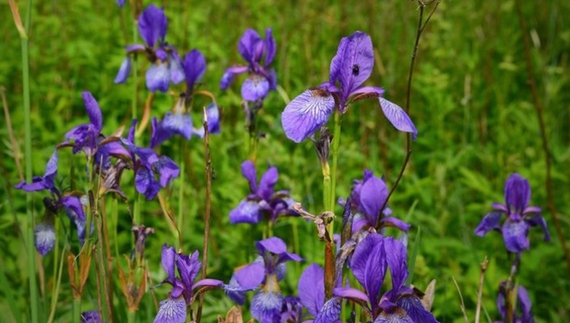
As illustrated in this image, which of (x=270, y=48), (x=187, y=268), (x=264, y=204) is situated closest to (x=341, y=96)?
(x=187, y=268)

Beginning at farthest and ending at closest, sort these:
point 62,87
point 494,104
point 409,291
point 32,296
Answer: point 494,104, point 62,87, point 32,296, point 409,291

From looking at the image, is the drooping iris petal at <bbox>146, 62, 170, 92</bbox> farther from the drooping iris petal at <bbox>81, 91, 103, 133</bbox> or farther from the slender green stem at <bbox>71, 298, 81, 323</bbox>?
the slender green stem at <bbox>71, 298, 81, 323</bbox>

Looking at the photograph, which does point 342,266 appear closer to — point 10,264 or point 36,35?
point 10,264

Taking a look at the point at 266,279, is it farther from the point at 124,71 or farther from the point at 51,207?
the point at 124,71

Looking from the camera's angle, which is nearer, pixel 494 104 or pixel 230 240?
pixel 230 240

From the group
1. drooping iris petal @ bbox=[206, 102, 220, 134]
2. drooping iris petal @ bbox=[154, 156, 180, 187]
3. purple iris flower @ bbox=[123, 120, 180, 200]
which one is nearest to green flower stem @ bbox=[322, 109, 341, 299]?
purple iris flower @ bbox=[123, 120, 180, 200]

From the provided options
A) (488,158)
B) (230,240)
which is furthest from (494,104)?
(230,240)

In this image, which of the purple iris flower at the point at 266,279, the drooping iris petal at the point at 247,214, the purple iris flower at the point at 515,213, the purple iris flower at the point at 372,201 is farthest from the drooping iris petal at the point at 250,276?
the purple iris flower at the point at 515,213
